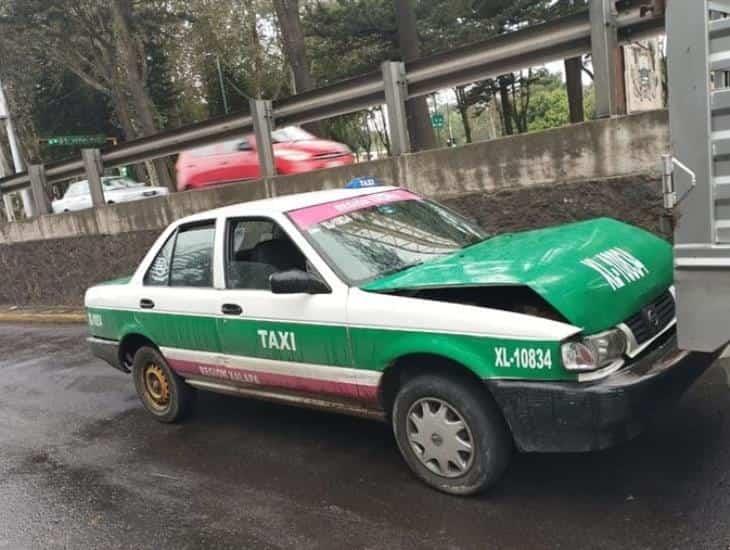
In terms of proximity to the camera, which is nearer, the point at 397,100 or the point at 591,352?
the point at 591,352

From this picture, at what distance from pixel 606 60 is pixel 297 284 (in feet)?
12.0

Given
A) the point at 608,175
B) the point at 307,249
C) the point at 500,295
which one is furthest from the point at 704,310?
the point at 608,175

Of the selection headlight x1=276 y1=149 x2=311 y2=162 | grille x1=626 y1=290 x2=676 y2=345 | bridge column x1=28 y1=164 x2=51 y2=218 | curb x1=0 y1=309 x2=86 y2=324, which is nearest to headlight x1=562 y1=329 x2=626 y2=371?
grille x1=626 y1=290 x2=676 y2=345

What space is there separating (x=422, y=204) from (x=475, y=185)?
6.66ft

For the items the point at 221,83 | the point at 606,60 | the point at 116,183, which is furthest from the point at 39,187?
the point at 221,83

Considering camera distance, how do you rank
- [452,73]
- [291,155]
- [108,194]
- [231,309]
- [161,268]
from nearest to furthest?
1. [231,309]
2. [161,268]
3. [452,73]
4. [291,155]
5. [108,194]

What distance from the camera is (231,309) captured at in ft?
15.3

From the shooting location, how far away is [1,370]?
8633mm

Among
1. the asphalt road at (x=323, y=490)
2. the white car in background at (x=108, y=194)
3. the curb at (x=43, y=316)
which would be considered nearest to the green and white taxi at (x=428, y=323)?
the asphalt road at (x=323, y=490)

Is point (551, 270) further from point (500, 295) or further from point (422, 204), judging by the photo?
point (422, 204)

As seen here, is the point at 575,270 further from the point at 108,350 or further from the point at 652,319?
the point at 108,350

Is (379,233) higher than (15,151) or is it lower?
lower

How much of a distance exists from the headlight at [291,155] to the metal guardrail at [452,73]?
720mm

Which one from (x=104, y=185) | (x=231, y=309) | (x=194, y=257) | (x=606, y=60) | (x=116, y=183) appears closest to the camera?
(x=231, y=309)
